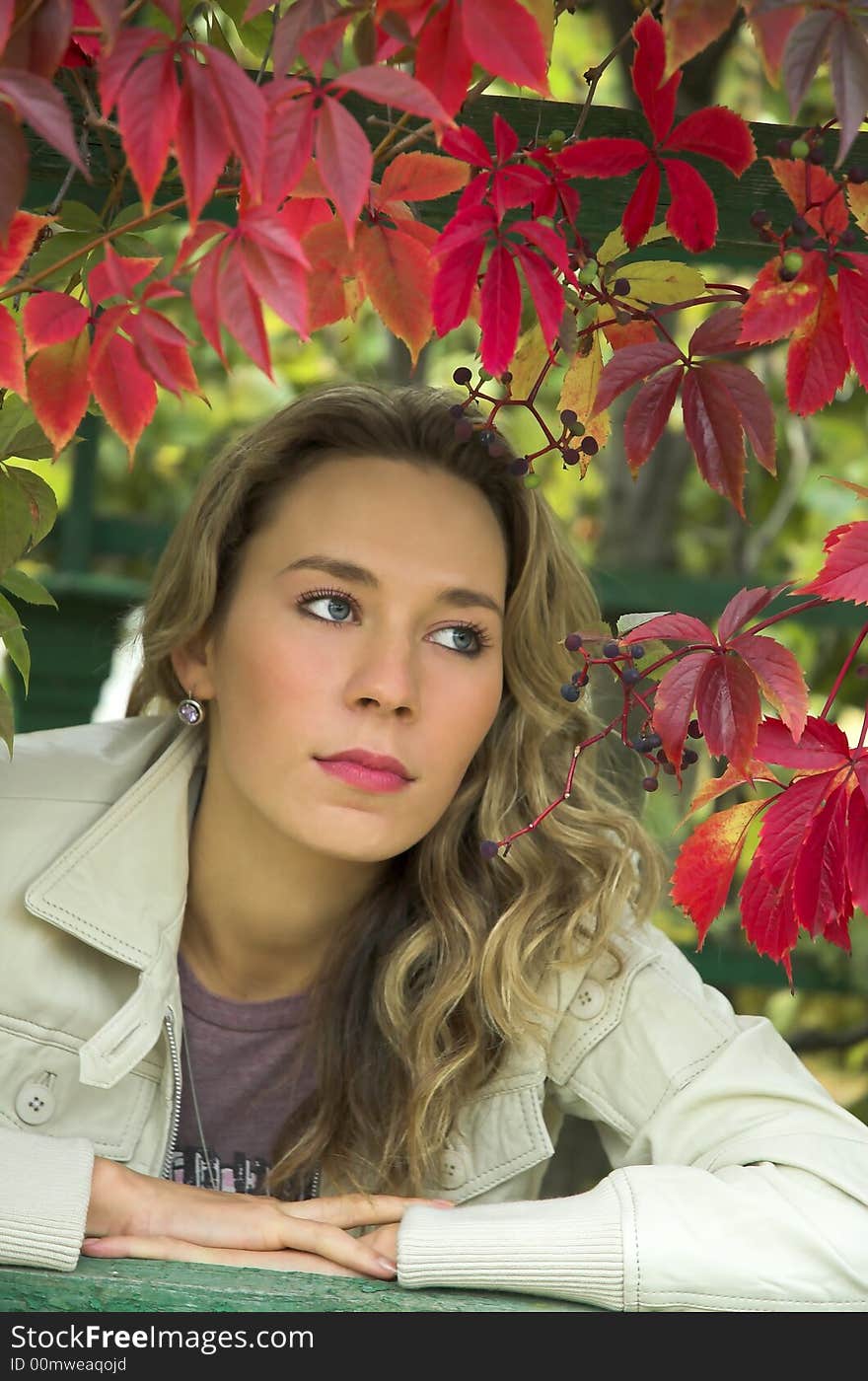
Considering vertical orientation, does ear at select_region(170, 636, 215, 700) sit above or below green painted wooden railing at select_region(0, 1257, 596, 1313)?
above

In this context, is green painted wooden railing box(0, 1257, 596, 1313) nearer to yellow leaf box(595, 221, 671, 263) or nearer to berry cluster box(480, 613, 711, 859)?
berry cluster box(480, 613, 711, 859)

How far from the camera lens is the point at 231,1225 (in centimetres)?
164

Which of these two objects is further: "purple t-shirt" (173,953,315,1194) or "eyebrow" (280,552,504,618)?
"purple t-shirt" (173,953,315,1194)

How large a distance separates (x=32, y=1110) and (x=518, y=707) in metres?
0.85

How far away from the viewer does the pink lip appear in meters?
1.88

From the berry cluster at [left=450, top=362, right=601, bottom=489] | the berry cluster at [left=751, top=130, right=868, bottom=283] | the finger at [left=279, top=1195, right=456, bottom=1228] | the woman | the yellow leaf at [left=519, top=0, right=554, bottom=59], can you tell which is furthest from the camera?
the woman

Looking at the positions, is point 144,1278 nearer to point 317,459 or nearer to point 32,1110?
point 32,1110

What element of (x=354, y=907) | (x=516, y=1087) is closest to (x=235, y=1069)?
(x=354, y=907)

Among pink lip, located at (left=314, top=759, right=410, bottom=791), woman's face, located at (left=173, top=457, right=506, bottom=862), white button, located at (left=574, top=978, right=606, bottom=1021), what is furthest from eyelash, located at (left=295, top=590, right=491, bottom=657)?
white button, located at (left=574, top=978, right=606, bottom=1021)

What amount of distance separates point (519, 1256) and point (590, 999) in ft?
1.92

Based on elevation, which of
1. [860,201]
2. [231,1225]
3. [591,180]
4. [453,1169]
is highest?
[591,180]

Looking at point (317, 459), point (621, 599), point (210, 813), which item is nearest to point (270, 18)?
point (317, 459)

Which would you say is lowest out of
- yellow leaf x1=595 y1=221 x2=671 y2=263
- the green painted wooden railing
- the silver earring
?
the green painted wooden railing

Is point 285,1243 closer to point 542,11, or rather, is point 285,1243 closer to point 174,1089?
point 174,1089
